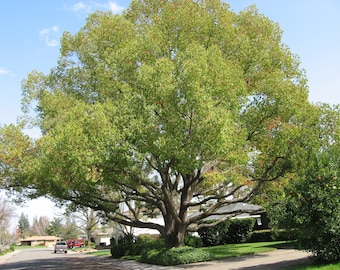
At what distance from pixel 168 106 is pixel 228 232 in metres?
23.3

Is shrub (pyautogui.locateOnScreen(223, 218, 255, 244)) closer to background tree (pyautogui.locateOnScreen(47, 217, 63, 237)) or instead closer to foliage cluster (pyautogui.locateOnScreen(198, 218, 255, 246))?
foliage cluster (pyautogui.locateOnScreen(198, 218, 255, 246))

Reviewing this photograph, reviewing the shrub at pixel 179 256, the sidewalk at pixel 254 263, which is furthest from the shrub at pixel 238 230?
the sidewalk at pixel 254 263

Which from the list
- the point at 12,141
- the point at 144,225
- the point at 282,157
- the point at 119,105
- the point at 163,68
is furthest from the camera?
the point at 144,225

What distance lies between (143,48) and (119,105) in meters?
3.42

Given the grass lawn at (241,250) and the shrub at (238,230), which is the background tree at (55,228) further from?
the grass lawn at (241,250)

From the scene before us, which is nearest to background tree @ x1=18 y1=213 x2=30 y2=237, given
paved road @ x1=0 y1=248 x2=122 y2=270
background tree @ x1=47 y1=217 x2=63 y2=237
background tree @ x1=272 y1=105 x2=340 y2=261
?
background tree @ x1=47 y1=217 x2=63 y2=237

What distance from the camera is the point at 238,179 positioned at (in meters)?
19.5

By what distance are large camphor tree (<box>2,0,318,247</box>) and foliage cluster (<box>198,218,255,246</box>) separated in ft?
38.6

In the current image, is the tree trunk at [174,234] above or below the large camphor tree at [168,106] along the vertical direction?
below

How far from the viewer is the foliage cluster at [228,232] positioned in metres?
36.2

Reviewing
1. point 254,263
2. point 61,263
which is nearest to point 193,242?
point 61,263

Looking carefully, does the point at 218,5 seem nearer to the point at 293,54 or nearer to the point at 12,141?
the point at 293,54

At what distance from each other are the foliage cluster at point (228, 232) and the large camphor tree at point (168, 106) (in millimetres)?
11778

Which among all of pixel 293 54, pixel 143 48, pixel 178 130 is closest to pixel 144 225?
pixel 178 130
